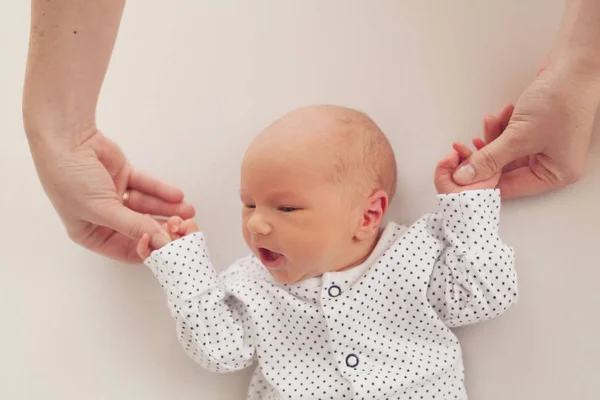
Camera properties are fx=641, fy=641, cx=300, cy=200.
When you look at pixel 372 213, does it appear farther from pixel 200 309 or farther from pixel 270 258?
pixel 200 309

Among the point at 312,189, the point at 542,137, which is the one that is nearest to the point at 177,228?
the point at 312,189

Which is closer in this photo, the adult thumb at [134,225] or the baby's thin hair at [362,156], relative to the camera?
the baby's thin hair at [362,156]

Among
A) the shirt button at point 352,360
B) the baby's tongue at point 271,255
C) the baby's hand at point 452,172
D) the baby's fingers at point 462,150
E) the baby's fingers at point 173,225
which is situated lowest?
the shirt button at point 352,360

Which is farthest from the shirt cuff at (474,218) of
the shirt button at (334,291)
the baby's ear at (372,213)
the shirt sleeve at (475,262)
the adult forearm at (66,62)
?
the adult forearm at (66,62)

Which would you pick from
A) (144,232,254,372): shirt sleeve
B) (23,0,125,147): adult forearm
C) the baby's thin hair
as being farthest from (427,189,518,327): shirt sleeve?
(23,0,125,147): adult forearm

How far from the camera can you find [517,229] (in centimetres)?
113

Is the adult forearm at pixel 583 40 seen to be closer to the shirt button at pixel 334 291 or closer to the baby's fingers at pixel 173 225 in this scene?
the shirt button at pixel 334 291

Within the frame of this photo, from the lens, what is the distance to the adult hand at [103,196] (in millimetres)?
1084

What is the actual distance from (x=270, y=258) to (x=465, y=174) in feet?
1.16

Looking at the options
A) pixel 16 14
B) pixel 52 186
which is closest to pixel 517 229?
pixel 52 186

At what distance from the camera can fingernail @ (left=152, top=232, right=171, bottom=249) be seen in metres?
1.12

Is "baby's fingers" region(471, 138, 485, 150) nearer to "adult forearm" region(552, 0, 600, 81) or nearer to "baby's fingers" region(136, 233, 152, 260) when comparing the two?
"adult forearm" region(552, 0, 600, 81)

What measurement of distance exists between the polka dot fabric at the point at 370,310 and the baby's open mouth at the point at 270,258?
0.22 ft

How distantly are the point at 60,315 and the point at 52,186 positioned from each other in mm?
304
